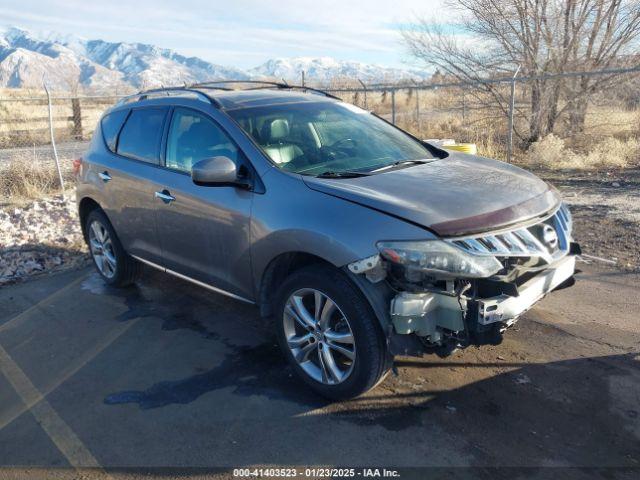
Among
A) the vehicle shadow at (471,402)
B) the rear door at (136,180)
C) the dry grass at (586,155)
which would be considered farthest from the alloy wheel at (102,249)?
the dry grass at (586,155)

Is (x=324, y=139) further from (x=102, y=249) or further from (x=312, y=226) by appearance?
(x=102, y=249)

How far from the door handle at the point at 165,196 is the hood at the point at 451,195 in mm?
1340

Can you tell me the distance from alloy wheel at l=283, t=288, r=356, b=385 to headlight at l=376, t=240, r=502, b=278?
21.0 inches

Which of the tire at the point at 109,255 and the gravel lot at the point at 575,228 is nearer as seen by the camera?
the tire at the point at 109,255

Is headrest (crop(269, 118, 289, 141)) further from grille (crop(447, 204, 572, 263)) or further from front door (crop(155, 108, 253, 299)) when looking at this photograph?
grille (crop(447, 204, 572, 263))

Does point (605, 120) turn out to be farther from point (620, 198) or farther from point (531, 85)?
point (620, 198)

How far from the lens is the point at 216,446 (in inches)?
121

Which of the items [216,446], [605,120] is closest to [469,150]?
[216,446]

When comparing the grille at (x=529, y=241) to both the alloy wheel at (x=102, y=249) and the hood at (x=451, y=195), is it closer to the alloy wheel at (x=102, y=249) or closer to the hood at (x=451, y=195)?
the hood at (x=451, y=195)

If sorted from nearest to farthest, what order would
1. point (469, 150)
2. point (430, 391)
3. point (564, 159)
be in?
1. point (430, 391)
2. point (469, 150)
3. point (564, 159)

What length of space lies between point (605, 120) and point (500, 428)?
11.8 meters

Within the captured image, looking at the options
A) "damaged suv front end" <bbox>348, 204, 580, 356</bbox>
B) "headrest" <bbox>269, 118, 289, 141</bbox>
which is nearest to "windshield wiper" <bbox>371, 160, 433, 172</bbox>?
"headrest" <bbox>269, 118, 289, 141</bbox>

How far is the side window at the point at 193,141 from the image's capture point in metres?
4.04

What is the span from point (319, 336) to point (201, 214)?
4.42 ft
